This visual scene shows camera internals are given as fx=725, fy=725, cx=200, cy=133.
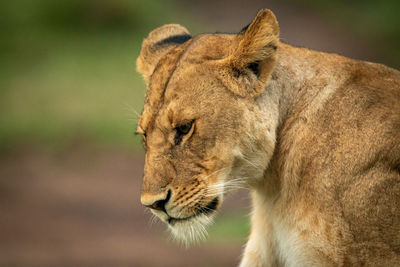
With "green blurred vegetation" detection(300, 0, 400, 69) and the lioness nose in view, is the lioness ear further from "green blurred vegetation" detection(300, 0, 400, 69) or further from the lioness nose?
"green blurred vegetation" detection(300, 0, 400, 69)

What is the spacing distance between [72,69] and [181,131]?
9.54m

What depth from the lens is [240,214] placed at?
7.88 metres

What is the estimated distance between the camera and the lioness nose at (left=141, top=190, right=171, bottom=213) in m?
3.22

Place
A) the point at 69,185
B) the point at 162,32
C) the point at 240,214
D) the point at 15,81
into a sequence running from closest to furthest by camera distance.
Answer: the point at 162,32
the point at 240,214
the point at 69,185
the point at 15,81

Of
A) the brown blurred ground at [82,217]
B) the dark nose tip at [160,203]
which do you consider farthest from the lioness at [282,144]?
the brown blurred ground at [82,217]

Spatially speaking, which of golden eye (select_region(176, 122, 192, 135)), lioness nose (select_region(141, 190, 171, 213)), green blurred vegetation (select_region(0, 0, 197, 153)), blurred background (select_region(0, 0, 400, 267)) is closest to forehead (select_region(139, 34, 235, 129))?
golden eye (select_region(176, 122, 192, 135))

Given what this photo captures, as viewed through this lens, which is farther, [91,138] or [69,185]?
[91,138]

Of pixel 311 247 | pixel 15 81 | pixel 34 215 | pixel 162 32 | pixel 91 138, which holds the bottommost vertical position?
pixel 311 247

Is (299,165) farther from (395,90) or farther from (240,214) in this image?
(240,214)

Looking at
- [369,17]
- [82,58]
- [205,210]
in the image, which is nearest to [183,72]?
[205,210]

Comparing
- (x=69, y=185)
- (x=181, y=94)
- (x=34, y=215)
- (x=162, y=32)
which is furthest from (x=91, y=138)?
(x=181, y=94)

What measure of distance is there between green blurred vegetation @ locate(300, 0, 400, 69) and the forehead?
9.99 metres

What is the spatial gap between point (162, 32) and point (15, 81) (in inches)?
351

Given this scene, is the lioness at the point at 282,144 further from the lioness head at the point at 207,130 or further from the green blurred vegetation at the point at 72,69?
the green blurred vegetation at the point at 72,69
